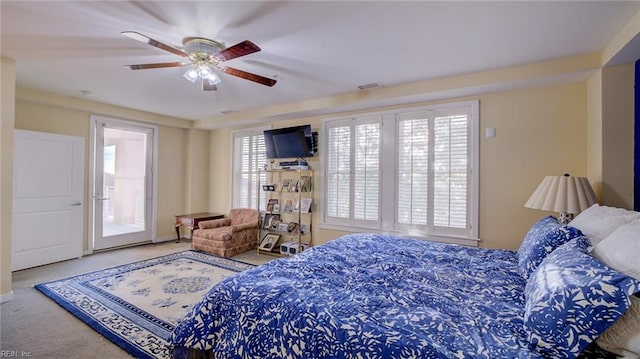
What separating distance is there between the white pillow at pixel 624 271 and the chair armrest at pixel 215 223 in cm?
501

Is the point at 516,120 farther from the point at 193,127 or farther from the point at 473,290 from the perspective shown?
the point at 193,127

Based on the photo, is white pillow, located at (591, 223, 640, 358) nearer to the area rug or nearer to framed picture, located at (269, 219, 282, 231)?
the area rug

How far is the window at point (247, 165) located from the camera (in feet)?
18.4

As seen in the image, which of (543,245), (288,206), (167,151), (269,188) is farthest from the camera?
(167,151)

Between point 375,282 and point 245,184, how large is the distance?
14.7 feet

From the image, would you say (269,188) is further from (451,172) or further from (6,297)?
(6,297)

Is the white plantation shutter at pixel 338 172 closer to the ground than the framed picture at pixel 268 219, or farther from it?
farther from it

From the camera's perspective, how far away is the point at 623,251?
127 cm

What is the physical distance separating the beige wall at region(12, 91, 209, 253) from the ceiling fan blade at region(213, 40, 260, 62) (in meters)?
3.55

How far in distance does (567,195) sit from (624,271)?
1656mm

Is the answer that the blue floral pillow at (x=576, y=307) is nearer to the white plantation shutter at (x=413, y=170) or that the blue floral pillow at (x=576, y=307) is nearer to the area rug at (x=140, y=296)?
the area rug at (x=140, y=296)

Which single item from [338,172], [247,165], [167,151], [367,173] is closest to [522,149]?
[367,173]

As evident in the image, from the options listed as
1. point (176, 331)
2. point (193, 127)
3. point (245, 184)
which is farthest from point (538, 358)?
point (193, 127)

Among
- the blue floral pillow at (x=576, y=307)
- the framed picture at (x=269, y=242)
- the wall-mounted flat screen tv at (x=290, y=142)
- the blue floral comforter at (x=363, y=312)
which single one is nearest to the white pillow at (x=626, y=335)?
the blue floral pillow at (x=576, y=307)
